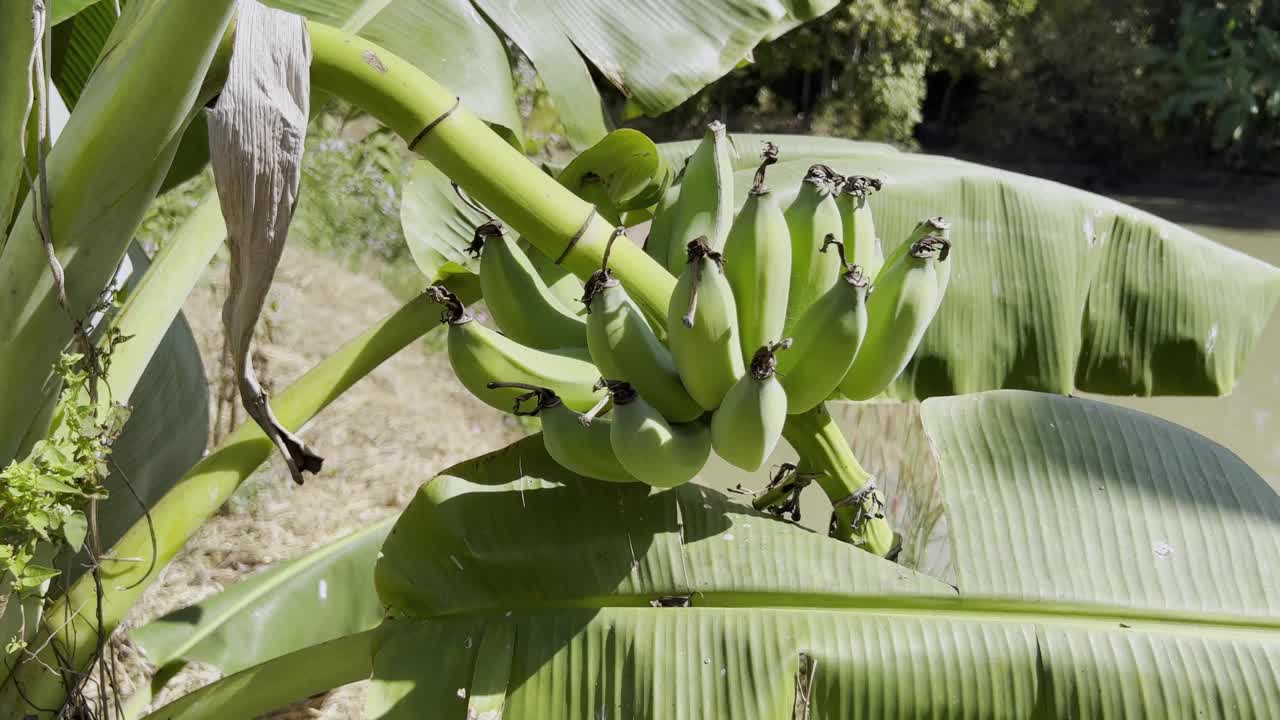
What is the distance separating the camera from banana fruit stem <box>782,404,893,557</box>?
1.08 metres

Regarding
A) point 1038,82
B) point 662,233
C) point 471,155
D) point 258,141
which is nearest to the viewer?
point 258,141

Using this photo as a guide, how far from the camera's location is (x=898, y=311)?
0.99 metres

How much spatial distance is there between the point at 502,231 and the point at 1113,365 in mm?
936

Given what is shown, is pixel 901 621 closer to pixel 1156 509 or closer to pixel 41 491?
pixel 1156 509

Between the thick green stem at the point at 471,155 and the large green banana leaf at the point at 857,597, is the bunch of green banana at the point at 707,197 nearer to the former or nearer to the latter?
the thick green stem at the point at 471,155

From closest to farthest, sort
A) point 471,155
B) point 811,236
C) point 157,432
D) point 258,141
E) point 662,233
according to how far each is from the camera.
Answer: point 258,141 < point 471,155 < point 811,236 < point 662,233 < point 157,432

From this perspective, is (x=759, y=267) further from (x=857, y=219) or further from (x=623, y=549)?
(x=623, y=549)

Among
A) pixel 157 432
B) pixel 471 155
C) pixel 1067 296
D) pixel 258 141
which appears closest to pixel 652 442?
pixel 471 155

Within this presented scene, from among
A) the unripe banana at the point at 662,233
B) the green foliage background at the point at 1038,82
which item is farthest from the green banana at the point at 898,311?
the green foliage background at the point at 1038,82

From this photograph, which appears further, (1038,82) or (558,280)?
(1038,82)

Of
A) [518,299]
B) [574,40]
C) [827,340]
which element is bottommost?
[827,340]

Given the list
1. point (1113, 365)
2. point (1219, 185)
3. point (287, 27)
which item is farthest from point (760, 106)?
point (287, 27)

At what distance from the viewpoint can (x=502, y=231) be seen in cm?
104

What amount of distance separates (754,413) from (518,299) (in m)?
0.33
